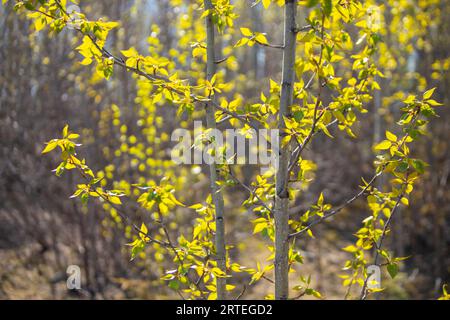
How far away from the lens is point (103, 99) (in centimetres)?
452

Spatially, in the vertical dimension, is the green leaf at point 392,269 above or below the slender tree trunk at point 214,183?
below

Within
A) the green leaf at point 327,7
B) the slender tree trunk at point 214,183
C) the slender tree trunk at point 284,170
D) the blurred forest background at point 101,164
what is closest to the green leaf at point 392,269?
the slender tree trunk at point 284,170

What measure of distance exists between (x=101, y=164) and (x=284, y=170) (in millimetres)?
2840

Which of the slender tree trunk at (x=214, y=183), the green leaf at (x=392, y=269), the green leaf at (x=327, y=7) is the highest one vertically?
the green leaf at (x=327, y=7)

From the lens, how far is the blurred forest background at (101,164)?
4.16 metres

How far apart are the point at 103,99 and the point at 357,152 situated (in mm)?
3759

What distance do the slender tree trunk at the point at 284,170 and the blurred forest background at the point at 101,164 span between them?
2099mm

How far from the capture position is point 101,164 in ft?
14.0

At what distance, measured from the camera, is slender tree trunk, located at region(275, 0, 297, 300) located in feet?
5.36

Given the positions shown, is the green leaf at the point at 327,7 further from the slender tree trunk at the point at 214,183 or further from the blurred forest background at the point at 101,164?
the blurred forest background at the point at 101,164

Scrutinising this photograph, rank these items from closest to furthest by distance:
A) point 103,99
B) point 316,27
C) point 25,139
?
point 316,27, point 25,139, point 103,99
